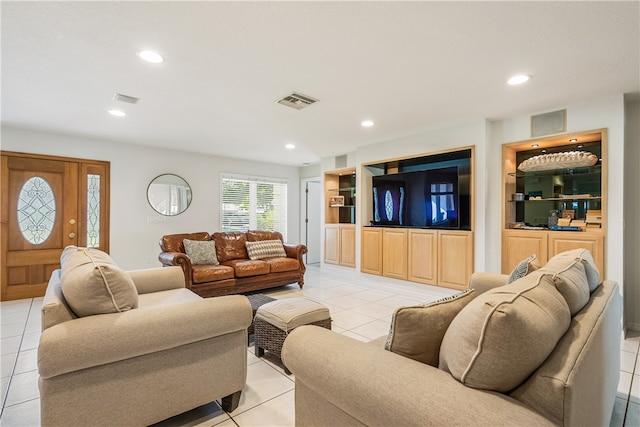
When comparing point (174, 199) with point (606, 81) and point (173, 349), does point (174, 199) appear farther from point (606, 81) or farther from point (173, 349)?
point (606, 81)

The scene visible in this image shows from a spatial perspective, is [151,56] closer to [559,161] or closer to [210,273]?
[210,273]

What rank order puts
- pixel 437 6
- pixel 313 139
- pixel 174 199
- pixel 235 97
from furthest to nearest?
1. pixel 174 199
2. pixel 313 139
3. pixel 235 97
4. pixel 437 6

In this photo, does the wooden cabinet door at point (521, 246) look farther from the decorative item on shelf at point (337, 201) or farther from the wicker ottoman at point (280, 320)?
the decorative item on shelf at point (337, 201)

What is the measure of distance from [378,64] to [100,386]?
277cm

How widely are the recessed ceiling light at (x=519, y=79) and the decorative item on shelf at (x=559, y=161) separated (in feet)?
4.25

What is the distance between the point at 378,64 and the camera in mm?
2555

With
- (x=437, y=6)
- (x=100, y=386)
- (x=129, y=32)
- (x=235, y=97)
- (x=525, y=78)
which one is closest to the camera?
(x=100, y=386)

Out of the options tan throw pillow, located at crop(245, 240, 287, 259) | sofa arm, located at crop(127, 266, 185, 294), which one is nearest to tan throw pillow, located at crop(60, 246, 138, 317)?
sofa arm, located at crop(127, 266, 185, 294)

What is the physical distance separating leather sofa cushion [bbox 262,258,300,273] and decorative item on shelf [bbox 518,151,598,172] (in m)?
3.48

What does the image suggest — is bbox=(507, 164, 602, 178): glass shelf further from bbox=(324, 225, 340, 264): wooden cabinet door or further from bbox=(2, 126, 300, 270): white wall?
bbox=(2, 126, 300, 270): white wall

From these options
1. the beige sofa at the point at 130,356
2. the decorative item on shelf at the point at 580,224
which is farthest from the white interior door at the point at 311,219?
the beige sofa at the point at 130,356

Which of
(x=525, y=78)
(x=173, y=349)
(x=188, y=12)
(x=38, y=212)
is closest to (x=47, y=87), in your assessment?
(x=188, y=12)

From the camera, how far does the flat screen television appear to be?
4.44m

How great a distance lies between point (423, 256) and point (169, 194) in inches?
182
